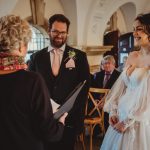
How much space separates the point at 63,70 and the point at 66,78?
3.1 inches

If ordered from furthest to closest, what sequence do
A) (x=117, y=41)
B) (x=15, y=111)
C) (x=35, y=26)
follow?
(x=117, y=41) → (x=35, y=26) → (x=15, y=111)

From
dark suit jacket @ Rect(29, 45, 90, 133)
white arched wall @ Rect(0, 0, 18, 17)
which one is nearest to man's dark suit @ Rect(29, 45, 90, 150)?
dark suit jacket @ Rect(29, 45, 90, 133)

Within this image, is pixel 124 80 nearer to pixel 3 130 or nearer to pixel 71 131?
pixel 71 131

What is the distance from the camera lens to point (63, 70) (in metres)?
2.71

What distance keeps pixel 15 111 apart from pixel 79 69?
1.39m

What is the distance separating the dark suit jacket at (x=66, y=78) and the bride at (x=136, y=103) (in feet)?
1.34

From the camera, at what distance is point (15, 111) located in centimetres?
148

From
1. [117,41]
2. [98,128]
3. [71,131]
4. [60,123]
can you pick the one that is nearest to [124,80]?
[71,131]

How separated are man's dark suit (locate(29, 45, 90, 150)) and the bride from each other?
1.34 ft

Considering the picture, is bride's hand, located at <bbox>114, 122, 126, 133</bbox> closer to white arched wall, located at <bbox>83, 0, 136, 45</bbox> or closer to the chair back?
the chair back

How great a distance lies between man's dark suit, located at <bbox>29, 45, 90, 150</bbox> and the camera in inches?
105

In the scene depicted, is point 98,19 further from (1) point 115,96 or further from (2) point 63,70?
(1) point 115,96

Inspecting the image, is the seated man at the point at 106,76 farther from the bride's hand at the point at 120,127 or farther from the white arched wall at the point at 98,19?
the bride's hand at the point at 120,127

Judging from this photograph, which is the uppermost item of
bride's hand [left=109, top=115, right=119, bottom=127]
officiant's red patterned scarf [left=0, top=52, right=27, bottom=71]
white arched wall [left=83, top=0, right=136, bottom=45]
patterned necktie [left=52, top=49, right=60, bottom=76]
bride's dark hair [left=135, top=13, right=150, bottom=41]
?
white arched wall [left=83, top=0, right=136, bottom=45]
